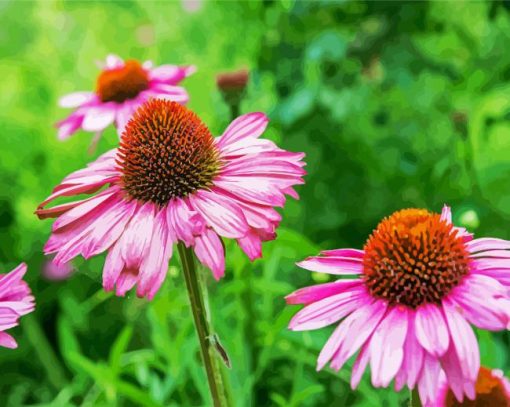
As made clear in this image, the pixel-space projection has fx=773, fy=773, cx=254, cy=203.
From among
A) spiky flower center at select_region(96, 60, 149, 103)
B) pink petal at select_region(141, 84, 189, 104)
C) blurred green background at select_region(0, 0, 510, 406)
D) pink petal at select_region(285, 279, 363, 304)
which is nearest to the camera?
pink petal at select_region(285, 279, 363, 304)

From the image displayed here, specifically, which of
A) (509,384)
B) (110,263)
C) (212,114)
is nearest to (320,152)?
(212,114)

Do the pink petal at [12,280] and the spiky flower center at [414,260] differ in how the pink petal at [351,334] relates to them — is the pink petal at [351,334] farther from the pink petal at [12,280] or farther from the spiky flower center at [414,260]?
the pink petal at [12,280]

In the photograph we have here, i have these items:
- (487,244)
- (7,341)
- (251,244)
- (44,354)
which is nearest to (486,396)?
(487,244)

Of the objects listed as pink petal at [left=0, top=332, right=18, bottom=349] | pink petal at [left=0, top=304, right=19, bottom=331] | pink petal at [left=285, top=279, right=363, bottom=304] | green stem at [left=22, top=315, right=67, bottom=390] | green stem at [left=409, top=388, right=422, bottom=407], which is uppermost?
pink petal at [left=285, top=279, right=363, bottom=304]

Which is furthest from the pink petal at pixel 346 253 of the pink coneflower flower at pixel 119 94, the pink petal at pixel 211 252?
the pink coneflower flower at pixel 119 94

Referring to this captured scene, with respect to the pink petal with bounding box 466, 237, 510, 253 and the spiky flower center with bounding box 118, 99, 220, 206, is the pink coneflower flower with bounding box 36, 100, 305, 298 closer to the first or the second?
the spiky flower center with bounding box 118, 99, 220, 206

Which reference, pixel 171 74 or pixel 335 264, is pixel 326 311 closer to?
pixel 335 264

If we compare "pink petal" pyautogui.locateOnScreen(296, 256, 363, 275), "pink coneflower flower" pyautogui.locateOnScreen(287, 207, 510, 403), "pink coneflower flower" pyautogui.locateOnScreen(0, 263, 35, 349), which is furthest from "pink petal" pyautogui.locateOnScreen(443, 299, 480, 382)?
"pink coneflower flower" pyautogui.locateOnScreen(0, 263, 35, 349)
